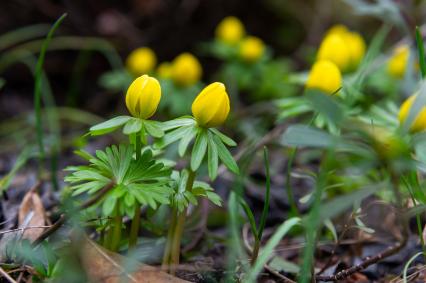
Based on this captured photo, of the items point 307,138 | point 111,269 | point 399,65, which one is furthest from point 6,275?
point 399,65

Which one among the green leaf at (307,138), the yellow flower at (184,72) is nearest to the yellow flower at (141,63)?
the yellow flower at (184,72)

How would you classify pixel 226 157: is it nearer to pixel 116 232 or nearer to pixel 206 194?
pixel 206 194

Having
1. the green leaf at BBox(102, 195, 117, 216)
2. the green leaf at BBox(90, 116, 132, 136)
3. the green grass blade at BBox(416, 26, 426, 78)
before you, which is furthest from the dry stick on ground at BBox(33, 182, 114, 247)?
the green grass blade at BBox(416, 26, 426, 78)

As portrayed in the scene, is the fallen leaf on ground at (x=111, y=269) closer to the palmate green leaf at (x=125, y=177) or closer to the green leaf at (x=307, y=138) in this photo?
the palmate green leaf at (x=125, y=177)

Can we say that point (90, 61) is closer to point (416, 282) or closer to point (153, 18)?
point (153, 18)

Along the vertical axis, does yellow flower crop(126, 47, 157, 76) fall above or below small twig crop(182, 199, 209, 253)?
above

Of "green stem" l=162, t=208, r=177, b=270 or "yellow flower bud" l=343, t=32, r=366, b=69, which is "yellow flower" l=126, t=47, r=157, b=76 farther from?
"green stem" l=162, t=208, r=177, b=270

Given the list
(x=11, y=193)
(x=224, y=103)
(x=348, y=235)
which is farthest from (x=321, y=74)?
(x=11, y=193)
